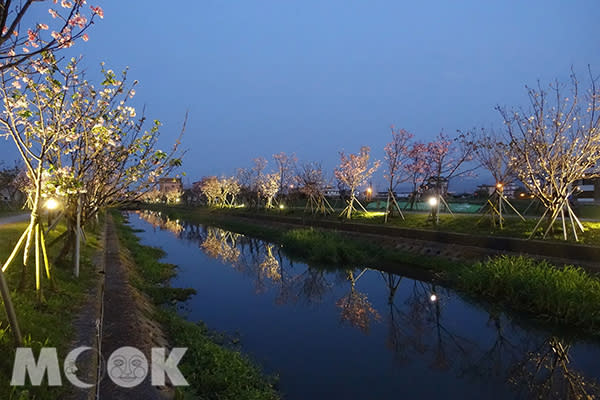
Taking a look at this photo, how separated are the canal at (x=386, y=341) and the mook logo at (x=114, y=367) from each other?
2.33 meters

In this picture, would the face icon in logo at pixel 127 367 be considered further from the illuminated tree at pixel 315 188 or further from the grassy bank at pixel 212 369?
the illuminated tree at pixel 315 188

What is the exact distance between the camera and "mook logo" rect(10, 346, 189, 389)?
4379 mm

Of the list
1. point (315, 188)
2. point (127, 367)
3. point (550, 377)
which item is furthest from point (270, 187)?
point (127, 367)

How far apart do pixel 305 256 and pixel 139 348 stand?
52.9 feet

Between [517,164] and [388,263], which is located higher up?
[517,164]

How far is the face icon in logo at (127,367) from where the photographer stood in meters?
5.18

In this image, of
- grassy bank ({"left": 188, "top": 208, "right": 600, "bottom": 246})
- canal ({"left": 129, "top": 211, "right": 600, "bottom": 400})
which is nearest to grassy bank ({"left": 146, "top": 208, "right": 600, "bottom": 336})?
canal ({"left": 129, "top": 211, "right": 600, "bottom": 400})

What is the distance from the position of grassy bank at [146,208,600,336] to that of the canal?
2.14 feet

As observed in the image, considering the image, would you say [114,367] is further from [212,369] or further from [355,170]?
[355,170]

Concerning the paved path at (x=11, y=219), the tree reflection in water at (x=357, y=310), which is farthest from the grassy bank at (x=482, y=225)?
the paved path at (x=11, y=219)

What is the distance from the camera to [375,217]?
2775 cm

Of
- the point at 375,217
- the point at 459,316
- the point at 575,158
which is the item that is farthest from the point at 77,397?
the point at 375,217

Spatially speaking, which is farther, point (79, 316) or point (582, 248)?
point (582, 248)

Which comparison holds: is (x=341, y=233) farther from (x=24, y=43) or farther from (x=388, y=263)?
(x=24, y=43)
